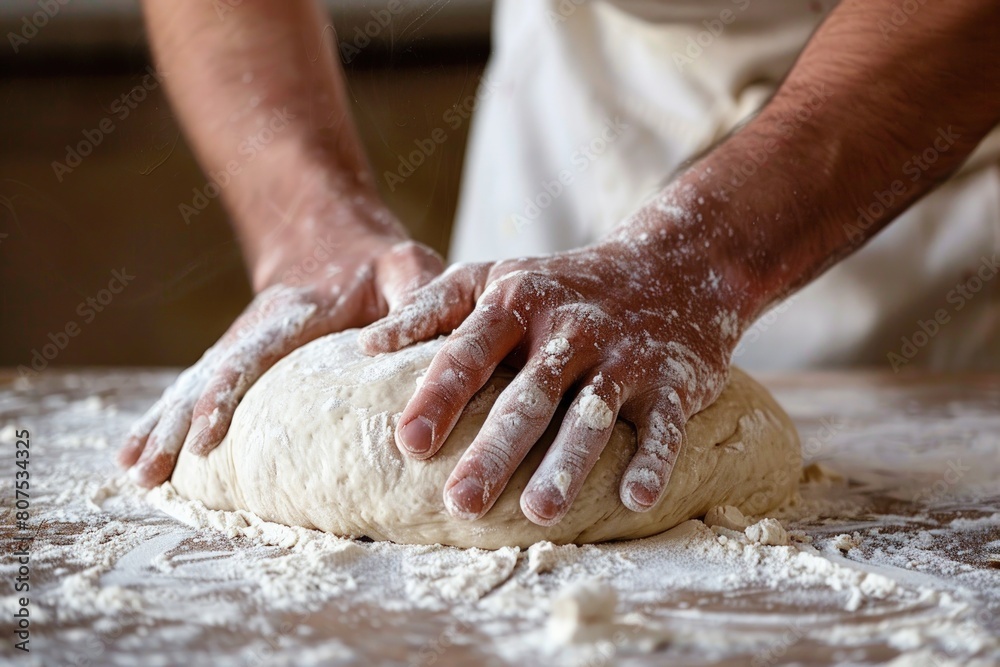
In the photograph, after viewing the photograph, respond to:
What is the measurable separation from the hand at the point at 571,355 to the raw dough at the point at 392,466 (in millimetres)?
39

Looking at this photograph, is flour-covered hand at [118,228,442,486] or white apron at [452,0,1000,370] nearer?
flour-covered hand at [118,228,442,486]

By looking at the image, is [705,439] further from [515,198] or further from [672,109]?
[515,198]

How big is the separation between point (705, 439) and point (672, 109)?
134cm

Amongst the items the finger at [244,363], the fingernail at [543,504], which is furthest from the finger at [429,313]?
the fingernail at [543,504]

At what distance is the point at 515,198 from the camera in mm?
2664

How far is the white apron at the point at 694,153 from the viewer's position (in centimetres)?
224

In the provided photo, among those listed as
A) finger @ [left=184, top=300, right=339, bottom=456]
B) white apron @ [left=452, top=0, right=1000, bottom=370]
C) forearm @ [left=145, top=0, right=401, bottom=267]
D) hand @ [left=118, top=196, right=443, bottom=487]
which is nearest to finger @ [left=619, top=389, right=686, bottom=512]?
hand @ [left=118, top=196, right=443, bottom=487]

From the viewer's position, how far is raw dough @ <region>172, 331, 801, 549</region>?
1143 mm

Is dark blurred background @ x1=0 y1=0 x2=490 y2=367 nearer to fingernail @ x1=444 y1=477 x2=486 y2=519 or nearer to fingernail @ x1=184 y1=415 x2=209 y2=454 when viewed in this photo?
fingernail @ x1=184 y1=415 x2=209 y2=454

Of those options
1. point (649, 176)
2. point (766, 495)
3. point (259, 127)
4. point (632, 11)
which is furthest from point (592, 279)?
point (632, 11)

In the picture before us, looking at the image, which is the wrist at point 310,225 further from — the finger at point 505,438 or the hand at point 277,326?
the finger at point 505,438

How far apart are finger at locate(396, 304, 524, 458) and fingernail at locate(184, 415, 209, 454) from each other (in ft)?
1.35

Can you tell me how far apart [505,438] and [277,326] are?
59cm

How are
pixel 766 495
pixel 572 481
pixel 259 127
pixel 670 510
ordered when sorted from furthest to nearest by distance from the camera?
1. pixel 259 127
2. pixel 766 495
3. pixel 670 510
4. pixel 572 481
